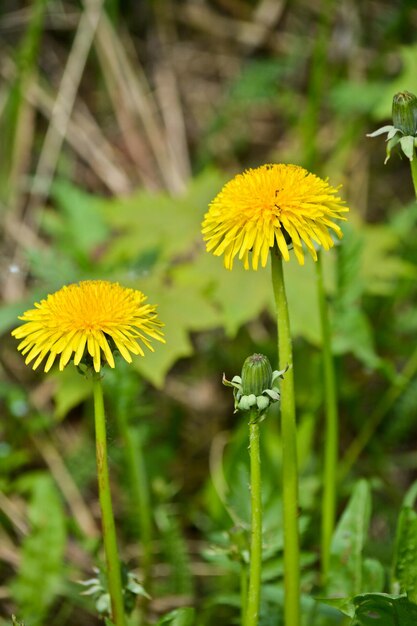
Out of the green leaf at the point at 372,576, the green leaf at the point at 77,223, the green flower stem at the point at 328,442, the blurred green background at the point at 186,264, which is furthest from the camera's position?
the green leaf at the point at 77,223

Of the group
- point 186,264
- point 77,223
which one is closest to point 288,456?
point 186,264

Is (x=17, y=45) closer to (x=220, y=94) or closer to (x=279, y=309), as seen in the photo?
(x=220, y=94)

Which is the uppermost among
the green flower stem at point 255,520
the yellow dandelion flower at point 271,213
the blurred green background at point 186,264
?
the blurred green background at point 186,264

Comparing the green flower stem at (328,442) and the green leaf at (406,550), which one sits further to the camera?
the green flower stem at (328,442)

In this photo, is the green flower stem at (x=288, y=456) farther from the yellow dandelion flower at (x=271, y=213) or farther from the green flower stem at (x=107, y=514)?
the green flower stem at (x=107, y=514)

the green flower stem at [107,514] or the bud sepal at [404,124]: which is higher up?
the bud sepal at [404,124]

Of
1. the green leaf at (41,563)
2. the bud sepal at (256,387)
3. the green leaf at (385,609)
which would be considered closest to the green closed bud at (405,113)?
the bud sepal at (256,387)

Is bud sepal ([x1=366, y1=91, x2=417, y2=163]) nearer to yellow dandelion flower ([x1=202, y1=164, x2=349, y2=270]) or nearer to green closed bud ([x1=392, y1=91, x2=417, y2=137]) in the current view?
green closed bud ([x1=392, y1=91, x2=417, y2=137])

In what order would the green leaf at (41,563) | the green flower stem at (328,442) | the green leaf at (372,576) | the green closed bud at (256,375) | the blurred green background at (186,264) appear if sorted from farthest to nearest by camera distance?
the blurred green background at (186,264)
the green leaf at (41,563)
the green flower stem at (328,442)
the green leaf at (372,576)
the green closed bud at (256,375)
